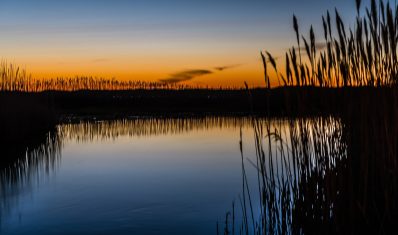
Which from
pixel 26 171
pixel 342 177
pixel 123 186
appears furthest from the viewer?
pixel 26 171

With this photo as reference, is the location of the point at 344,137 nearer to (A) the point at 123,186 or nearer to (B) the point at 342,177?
(B) the point at 342,177

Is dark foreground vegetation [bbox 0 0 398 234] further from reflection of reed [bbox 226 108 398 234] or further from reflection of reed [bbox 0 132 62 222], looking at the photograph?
reflection of reed [bbox 0 132 62 222]

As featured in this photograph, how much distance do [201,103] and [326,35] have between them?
33.6 meters

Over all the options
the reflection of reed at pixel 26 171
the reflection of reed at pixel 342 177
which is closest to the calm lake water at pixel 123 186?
the reflection of reed at pixel 26 171

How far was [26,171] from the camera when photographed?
8406mm

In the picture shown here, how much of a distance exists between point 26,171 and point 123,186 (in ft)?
6.35

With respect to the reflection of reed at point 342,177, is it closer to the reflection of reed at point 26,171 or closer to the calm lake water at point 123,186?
the calm lake water at point 123,186

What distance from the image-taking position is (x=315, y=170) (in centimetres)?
329

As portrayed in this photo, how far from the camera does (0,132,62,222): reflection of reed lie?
258 inches

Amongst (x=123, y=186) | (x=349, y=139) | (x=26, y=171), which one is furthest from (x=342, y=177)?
(x=26, y=171)

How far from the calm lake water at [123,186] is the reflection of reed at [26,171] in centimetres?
1

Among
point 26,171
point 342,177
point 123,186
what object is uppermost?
point 342,177

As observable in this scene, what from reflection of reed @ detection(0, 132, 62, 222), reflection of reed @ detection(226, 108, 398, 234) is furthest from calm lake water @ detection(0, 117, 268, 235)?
reflection of reed @ detection(226, 108, 398, 234)

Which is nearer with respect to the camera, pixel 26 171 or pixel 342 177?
pixel 342 177
